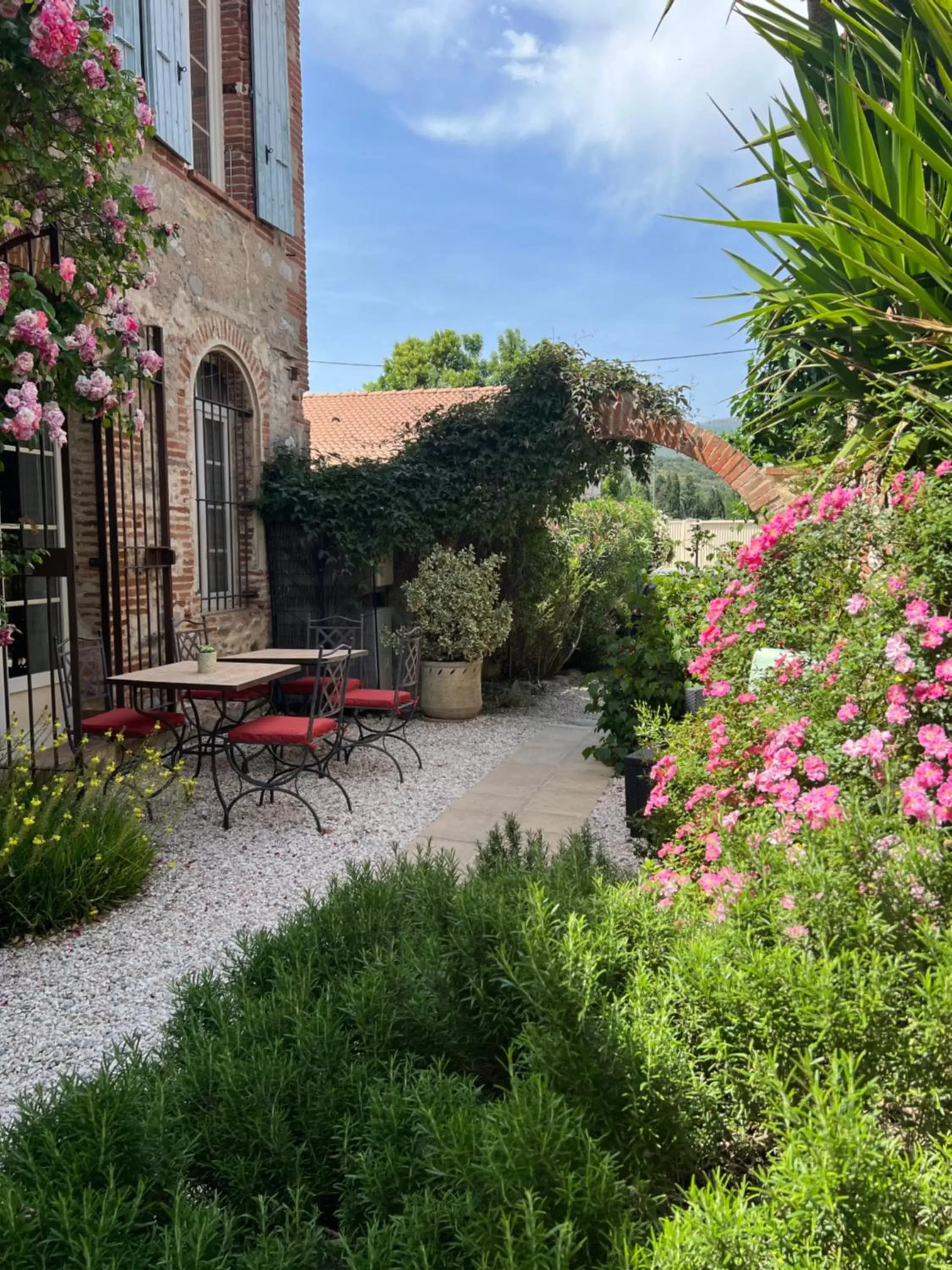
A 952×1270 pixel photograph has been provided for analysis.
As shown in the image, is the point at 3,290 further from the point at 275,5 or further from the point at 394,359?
the point at 394,359

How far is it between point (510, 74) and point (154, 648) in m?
6.17

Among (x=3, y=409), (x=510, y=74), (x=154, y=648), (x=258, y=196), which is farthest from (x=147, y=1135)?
(x=510, y=74)

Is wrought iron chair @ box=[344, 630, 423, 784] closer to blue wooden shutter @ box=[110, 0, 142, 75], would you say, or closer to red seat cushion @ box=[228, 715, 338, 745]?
red seat cushion @ box=[228, 715, 338, 745]

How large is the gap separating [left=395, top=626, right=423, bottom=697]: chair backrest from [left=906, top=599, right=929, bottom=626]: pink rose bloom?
400 cm

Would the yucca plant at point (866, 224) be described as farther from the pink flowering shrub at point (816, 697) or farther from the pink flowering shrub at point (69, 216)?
the pink flowering shrub at point (69, 216)

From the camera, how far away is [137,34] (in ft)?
17.9

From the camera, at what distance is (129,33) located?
5.37 m

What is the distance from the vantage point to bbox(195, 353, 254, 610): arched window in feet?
21.9

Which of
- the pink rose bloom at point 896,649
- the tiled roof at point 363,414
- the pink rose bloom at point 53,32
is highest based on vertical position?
the tiled roof at point 363,414

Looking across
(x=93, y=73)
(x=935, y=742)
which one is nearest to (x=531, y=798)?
(x=935, y=742)

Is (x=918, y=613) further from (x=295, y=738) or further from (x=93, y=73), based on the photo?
(x=93, y=73)

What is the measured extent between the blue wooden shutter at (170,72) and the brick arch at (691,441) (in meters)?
3.91

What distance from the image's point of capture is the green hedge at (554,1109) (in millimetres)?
1073

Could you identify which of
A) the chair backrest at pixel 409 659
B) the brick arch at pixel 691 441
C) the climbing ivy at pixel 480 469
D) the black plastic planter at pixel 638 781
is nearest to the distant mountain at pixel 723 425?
the brick arch at pixel 691 441
